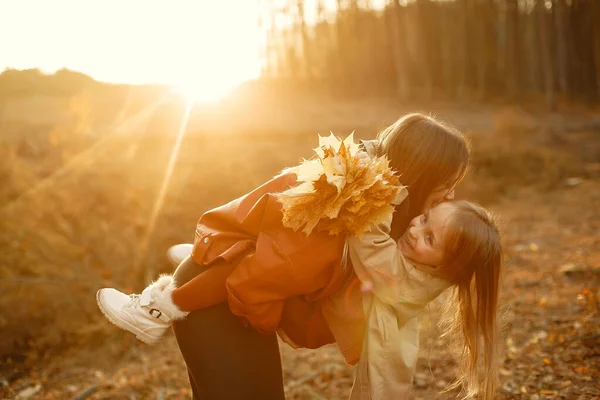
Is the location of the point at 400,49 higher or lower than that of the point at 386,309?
higher

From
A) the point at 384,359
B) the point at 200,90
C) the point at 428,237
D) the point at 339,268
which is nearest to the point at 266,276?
the point at 339,268

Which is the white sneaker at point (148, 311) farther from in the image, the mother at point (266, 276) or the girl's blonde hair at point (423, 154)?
the girl's blonde hair at point (423, 154)

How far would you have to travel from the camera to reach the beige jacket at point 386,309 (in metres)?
2.12

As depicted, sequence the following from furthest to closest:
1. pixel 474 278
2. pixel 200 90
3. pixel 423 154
→ pixel 200 90, pixel 474 278, pixel 423 154

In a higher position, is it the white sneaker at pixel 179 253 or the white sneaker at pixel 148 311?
the white sneaker at pixel 179 253

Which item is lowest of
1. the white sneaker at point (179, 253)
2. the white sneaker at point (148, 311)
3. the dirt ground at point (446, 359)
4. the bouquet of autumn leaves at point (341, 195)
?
the dirt ground at point (446, 359)

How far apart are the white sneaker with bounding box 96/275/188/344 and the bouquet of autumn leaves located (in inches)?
24.7

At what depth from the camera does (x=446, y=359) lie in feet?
14.4

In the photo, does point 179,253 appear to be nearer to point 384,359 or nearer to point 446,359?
point 384,359

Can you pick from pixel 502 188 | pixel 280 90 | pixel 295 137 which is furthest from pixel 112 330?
pixel 280 90

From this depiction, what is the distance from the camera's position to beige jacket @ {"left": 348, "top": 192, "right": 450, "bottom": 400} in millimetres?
2123

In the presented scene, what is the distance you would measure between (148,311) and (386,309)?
97 centimetres

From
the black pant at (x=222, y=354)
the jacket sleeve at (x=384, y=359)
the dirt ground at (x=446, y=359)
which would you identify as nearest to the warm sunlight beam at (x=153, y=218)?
the dirt ground at (x=446, y=359)

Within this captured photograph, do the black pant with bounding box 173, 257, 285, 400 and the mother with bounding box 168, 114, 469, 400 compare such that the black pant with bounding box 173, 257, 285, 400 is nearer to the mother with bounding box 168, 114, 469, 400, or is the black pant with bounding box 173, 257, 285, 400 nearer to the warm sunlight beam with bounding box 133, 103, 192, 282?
the mother with bounding box 168, 114, 469, 400
